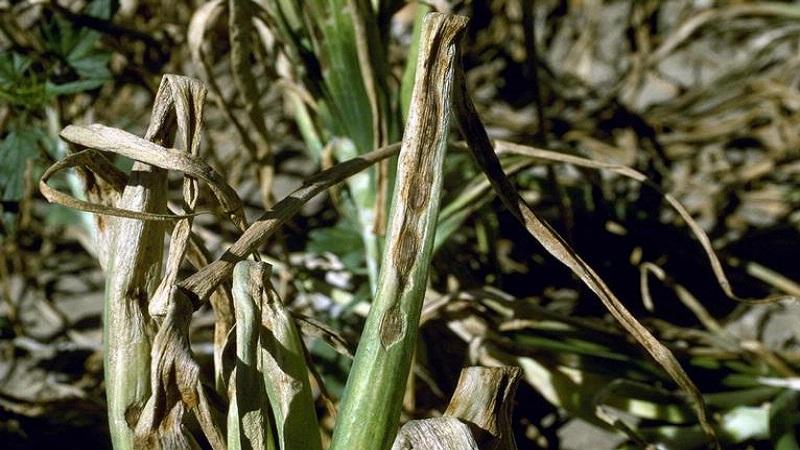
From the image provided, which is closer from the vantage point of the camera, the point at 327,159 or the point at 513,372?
the point at 513,372

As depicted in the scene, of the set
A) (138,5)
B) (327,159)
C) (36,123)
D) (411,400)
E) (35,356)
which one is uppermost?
(138,5)

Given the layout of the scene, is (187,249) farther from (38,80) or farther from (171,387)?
(38,80)

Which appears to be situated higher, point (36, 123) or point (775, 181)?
point (36, 123)

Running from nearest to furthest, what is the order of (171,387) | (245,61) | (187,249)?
(171,387) → (187,249) → (245,61)

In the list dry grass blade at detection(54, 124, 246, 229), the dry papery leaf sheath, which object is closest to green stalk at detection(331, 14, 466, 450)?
the dry papery leaf sheath

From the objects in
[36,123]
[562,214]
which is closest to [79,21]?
[36,123]

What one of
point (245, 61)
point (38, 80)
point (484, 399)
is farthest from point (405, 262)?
point (38, 80)

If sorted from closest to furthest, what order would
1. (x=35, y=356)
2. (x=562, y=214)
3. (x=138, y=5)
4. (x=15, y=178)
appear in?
(x=15, y=178)
(x=562, y=214)
(x=35, y=356)
(x=138, y=5)

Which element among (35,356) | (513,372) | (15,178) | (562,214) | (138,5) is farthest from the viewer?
(138,5)

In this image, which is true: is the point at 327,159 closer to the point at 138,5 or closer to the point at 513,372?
the point at 513,372
